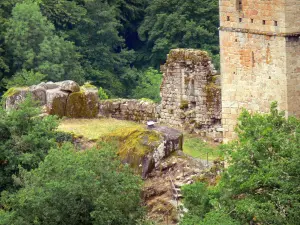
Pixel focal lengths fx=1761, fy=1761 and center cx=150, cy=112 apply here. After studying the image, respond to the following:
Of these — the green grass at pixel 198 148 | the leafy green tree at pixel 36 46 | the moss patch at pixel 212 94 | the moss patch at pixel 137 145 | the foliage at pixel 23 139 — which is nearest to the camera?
the moss patch at pixel 137 145

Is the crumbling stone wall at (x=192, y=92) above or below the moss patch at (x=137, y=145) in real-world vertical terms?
above

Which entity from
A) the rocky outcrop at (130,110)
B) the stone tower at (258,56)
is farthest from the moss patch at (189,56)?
the stone tower at (258,56)

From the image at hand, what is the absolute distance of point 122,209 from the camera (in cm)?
3434

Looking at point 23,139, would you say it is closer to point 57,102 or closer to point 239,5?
point 57,102

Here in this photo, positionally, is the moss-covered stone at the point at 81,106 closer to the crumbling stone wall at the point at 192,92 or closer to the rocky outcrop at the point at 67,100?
the rocky outcrop at the point at 67,100

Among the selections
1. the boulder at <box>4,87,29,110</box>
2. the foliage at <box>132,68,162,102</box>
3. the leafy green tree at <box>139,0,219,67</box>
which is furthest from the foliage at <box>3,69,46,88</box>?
the boulder at <box>4,87,29,110</box>

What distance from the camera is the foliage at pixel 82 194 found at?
112ft

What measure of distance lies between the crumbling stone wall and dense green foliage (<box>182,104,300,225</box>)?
7201mm

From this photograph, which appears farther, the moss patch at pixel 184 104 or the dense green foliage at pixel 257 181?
the moss patch at pixel 184 104

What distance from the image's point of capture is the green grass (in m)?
39.4

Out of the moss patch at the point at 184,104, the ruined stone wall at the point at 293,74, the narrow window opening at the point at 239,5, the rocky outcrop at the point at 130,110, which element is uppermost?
the narrow window opening at the point at 239,5

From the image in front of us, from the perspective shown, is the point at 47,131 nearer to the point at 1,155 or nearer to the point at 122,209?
the point at 1,155

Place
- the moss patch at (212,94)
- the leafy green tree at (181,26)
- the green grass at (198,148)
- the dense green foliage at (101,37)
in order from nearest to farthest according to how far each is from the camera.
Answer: the green grass at (198,148)
the moss patch at (212,94)
the dense green foliage at (101,37)
the leafy green tree at (181,26)

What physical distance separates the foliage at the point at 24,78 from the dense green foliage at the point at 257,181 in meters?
25.7
